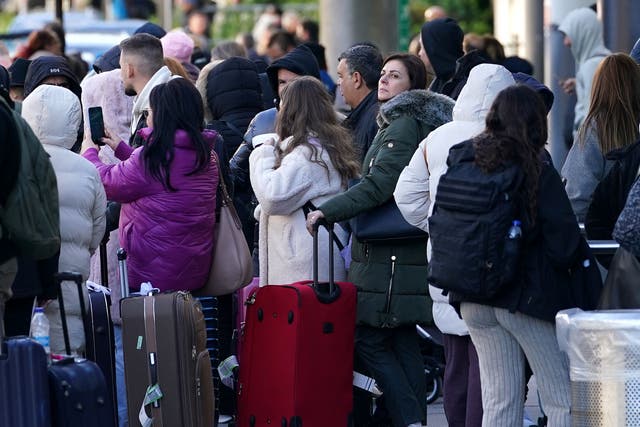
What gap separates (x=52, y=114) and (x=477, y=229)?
2.06 m

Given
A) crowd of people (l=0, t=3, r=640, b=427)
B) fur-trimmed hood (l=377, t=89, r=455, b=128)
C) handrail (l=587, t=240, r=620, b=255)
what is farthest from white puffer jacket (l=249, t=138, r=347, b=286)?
handrail (l=587, t=240, r=620, b=255)

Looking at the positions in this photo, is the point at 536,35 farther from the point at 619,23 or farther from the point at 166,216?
the point at 166,216

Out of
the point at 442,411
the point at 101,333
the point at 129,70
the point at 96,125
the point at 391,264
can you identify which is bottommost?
the point at 442,411

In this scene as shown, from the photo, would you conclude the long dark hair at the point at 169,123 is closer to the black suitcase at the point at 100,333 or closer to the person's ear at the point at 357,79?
the black suitcase at the point at 100,333

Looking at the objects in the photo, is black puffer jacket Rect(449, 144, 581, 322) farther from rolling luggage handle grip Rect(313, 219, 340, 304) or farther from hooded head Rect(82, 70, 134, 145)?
hooded head Rect(82, 70, 134, 145)

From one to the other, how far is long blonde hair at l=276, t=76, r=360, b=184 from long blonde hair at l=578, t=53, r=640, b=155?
116 centimetres

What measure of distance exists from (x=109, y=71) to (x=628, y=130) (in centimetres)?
301

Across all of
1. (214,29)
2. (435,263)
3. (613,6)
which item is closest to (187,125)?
(435,263)

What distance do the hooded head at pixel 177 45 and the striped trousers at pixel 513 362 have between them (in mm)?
4799

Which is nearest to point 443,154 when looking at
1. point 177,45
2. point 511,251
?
point 511,251

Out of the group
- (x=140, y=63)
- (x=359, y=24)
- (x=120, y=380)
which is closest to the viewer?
(x=120, y=380)

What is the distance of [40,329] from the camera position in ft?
20.1

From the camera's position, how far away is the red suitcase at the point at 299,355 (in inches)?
292

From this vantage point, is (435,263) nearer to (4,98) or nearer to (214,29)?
(4,98)
